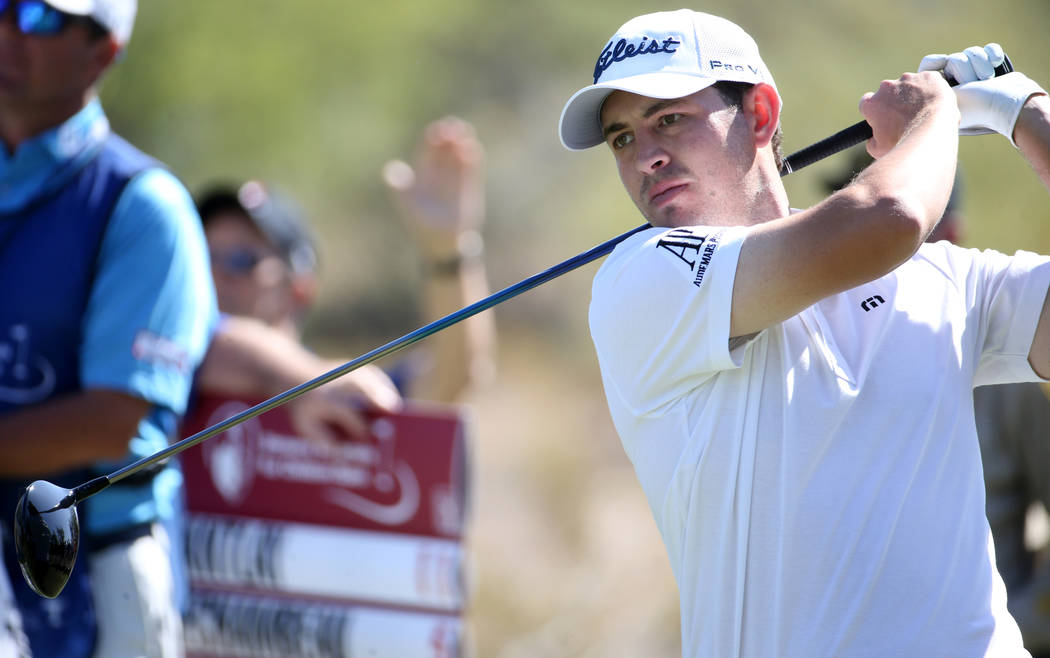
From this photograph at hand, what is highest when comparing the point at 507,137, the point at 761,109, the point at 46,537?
the point at 507,137

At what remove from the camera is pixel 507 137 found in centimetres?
1494

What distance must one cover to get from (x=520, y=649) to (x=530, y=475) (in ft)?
8.41

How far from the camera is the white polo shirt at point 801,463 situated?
2131mm

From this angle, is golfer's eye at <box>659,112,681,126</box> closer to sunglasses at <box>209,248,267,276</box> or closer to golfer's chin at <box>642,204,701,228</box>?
golfer's chin at <box>642,204,701,228</box>

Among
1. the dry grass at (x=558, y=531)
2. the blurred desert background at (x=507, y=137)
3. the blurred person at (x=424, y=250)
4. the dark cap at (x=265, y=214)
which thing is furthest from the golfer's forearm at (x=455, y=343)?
the blurred desert background at (x=507, y=137)

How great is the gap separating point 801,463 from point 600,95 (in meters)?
0.89

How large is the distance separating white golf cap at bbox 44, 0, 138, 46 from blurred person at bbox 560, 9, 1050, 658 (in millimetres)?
1944

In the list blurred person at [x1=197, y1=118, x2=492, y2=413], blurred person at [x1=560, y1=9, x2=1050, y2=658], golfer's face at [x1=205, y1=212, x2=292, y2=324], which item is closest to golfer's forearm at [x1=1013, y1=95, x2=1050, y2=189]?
blurred person at [x1=560, y1=9, x2=1050, y2=658]

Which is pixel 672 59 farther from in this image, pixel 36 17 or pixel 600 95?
pixel 36 17

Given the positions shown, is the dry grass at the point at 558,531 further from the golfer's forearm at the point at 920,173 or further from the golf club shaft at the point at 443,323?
the golfer's forearm at the point at 920,173

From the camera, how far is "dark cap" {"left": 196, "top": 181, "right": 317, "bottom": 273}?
521cm

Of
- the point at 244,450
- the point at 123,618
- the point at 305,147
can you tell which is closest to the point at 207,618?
the point at 244,450

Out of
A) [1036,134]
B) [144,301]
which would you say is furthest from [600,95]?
[144,301]

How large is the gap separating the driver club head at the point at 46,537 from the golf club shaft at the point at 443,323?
32 millimetres
